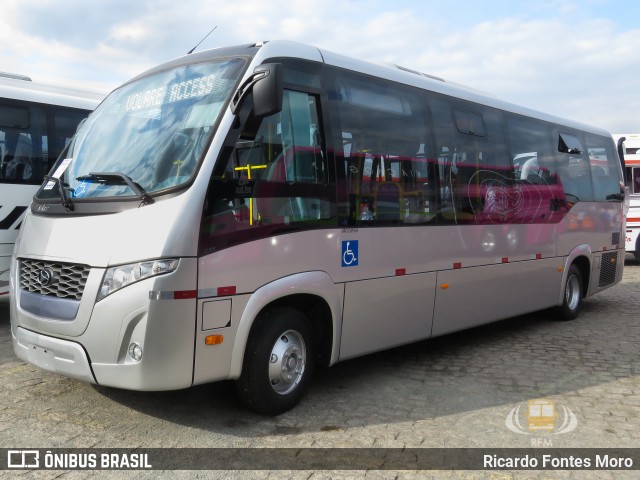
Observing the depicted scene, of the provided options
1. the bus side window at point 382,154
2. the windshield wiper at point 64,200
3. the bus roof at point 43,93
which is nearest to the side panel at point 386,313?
the bus side window at point 382,154

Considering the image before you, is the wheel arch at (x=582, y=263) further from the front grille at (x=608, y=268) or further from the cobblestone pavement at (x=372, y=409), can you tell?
the cobblestone pavement at (x=372, y=409)

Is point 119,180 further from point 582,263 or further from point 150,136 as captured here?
point 582,263

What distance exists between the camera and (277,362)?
15.9 feet

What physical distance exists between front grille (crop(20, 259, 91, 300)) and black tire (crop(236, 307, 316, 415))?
1.30 m

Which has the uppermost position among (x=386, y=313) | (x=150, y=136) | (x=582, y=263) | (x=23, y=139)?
(x=23, y=139)

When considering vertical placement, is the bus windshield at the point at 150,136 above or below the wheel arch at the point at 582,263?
above

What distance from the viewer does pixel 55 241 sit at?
463 centimetres

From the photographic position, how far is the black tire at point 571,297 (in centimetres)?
948

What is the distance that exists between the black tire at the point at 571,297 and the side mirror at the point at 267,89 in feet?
21.8

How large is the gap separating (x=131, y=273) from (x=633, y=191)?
16.2 m

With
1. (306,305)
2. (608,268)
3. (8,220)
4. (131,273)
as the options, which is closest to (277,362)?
(306,305)

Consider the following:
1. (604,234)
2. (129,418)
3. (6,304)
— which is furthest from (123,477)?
(604,234)

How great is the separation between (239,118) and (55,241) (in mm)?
1667

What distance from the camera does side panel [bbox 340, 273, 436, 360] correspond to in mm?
5482
